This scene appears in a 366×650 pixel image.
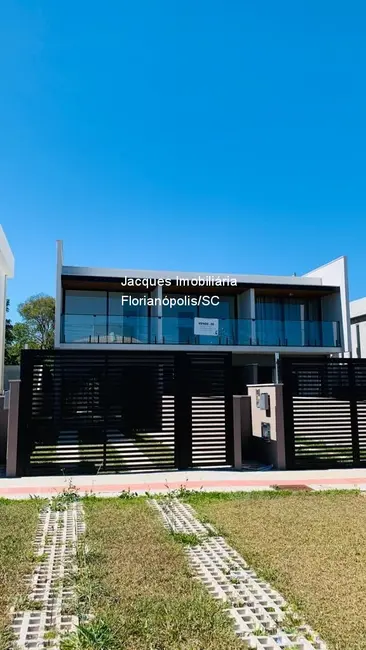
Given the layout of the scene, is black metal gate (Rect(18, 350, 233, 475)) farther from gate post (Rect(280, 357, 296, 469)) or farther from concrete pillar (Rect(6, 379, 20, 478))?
gate post (Rect(280, 357, 296, 469))

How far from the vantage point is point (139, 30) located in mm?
9914

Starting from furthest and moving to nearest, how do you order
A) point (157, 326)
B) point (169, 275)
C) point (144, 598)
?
point (169, 275) → point (157, 326) → point (144, 598)

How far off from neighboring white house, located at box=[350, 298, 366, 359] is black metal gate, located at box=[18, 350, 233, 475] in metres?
14.2

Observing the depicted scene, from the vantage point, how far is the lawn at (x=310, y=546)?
9.66ft

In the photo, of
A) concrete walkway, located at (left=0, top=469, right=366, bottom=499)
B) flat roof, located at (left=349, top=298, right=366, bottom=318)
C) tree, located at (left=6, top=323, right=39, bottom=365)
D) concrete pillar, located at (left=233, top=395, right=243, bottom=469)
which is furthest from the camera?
tree, located at (left=6, top=323, right=39, bottom=365)

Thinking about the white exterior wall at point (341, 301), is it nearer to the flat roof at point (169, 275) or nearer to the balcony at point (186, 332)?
the balcony at point (186, 332)

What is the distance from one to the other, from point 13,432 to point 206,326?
11234mm

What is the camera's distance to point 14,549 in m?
4.24

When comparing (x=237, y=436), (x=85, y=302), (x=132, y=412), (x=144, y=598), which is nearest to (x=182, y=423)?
(x=132, y=412)

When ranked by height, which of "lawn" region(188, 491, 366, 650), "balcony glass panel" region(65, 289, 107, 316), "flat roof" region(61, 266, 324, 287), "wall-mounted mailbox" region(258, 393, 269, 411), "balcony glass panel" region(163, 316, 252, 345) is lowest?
"lawn" region(188, 491, 366, 650)

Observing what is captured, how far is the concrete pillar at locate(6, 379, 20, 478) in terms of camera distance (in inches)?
321

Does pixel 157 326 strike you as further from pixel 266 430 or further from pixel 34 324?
pixel 34 324

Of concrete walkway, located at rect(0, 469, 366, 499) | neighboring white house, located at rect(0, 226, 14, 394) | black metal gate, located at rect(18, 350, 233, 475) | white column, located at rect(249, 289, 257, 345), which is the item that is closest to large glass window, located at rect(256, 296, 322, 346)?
white column, located at rect(249, 289, 257, 345)

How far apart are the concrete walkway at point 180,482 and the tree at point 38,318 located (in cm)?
2972
